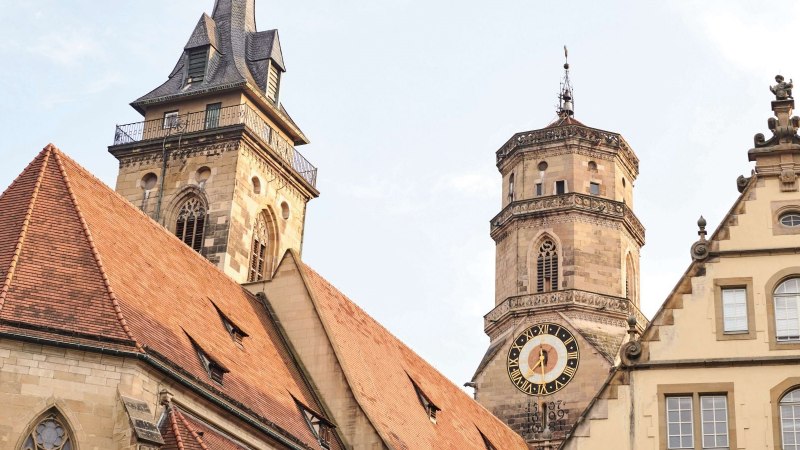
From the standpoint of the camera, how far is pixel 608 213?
49062 millimetres

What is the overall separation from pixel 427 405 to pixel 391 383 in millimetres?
1719

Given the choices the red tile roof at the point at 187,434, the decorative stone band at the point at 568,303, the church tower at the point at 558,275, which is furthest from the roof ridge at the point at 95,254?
the decorative stone band at the point at 568,303

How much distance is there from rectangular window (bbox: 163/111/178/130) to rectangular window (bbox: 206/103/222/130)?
3.42ft

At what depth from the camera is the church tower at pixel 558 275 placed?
46469 millimetres

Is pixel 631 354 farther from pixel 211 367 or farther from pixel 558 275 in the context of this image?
pixel 558 275

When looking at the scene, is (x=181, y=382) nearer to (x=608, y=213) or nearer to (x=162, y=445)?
(x=162, y=445)

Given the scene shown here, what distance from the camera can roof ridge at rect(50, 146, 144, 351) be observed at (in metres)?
23.3

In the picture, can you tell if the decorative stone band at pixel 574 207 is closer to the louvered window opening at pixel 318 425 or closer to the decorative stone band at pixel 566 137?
the decorative stone band at pixel 566 137

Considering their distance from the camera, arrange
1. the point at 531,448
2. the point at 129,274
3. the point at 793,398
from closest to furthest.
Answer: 1. the point at 793,398
2. the point at 129,274
3. the point at 531,448

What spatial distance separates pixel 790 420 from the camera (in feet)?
77.2

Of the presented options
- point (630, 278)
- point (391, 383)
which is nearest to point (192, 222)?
point (391, 383)

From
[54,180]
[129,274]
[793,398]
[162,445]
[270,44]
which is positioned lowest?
[162,445]

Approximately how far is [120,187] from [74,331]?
21.7 m

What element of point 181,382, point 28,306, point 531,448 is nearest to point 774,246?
point 181,382
